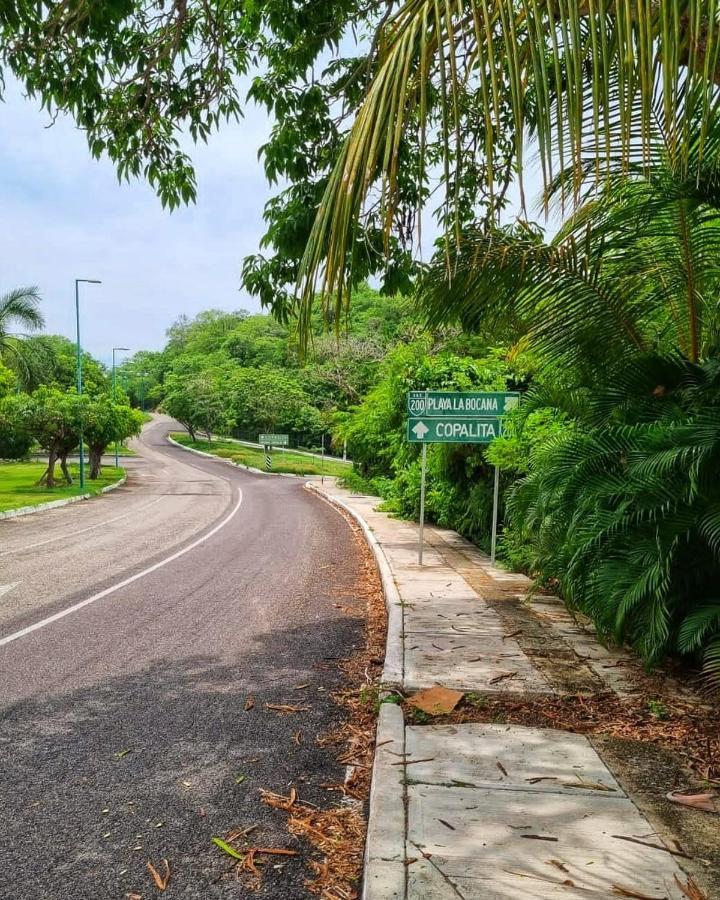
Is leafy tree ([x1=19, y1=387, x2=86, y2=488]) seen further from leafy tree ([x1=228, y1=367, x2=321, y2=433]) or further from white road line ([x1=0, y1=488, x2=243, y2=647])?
leafy tree ([x1=228, y1=367, x2=321, y2=433])

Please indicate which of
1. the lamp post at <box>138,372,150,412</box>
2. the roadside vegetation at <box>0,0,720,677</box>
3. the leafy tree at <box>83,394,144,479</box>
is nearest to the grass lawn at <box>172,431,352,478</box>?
the leafy tree at <box>83,394,144,479</box>

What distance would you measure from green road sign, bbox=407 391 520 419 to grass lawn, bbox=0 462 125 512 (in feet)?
55.0

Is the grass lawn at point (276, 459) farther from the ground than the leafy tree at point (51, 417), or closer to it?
closer to it

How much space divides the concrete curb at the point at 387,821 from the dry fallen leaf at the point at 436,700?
0.29 meters

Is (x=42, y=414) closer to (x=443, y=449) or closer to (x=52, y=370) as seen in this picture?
(x=52, y=370)

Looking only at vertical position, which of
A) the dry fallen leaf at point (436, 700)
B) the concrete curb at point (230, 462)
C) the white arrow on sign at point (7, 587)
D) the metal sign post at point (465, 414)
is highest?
the metal sign post at point (465, 414)

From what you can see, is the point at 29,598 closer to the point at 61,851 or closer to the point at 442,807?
the point at 61,851

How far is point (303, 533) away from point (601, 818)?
1413cm

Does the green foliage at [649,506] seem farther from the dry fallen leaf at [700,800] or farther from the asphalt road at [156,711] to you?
the asphalt road at [156,711]

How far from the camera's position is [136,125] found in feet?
20.6

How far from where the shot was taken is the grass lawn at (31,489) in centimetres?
2594

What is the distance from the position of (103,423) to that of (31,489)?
4.85 metres

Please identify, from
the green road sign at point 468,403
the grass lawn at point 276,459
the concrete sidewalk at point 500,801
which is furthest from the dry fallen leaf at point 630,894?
the grass lawn at point 276,459

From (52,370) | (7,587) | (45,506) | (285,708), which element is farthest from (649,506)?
(52,370)
